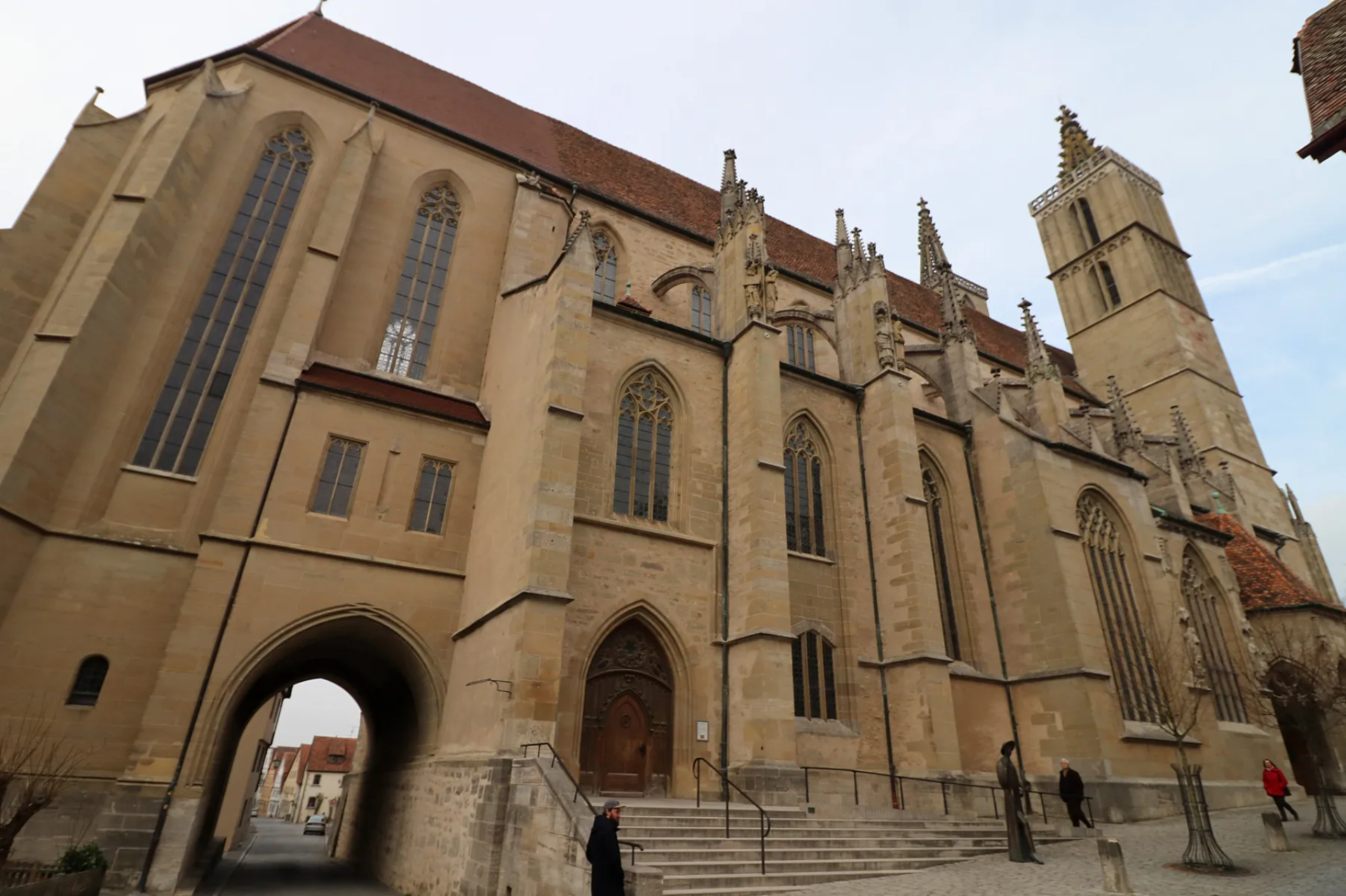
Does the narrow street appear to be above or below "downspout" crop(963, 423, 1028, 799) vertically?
below

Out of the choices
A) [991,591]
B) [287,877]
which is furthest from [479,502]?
[991,591]

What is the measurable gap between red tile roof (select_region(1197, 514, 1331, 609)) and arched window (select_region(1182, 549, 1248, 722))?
1.39m

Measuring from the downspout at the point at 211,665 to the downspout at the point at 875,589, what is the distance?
36.0ft

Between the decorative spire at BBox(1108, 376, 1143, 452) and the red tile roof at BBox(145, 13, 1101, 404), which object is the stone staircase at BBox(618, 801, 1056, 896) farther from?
the red tile roof at BBox(145, 13, 1101, 404)

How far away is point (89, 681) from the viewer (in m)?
10.1

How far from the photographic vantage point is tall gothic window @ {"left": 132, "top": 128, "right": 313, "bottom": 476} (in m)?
11.8

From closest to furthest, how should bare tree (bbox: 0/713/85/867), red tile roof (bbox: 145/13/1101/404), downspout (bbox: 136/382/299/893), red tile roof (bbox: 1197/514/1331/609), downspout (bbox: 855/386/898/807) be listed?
bare tree (bbox: 0/713/85/867) < downspout (bbox: 136/382/299/893) < downspout (bbox: 855/386/898/807) < red tile roof (bbox: 145/13/1101/404) < red tile roof (bbox: 1197/514/1331/609)

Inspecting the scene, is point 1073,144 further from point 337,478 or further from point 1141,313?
point 337,478

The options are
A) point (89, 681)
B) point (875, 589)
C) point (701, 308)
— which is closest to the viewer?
point (89, 681)

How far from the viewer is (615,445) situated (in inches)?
521

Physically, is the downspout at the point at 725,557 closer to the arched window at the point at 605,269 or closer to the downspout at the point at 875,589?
the downspout at the point at 875,589

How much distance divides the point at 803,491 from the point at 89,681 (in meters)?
12.9

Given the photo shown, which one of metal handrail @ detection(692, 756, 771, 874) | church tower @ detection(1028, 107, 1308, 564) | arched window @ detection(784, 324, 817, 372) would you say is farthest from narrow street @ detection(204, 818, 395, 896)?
church tower @ detection(1028, 107, 1308, 564)

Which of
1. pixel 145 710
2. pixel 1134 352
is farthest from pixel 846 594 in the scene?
pixel 1134 352
